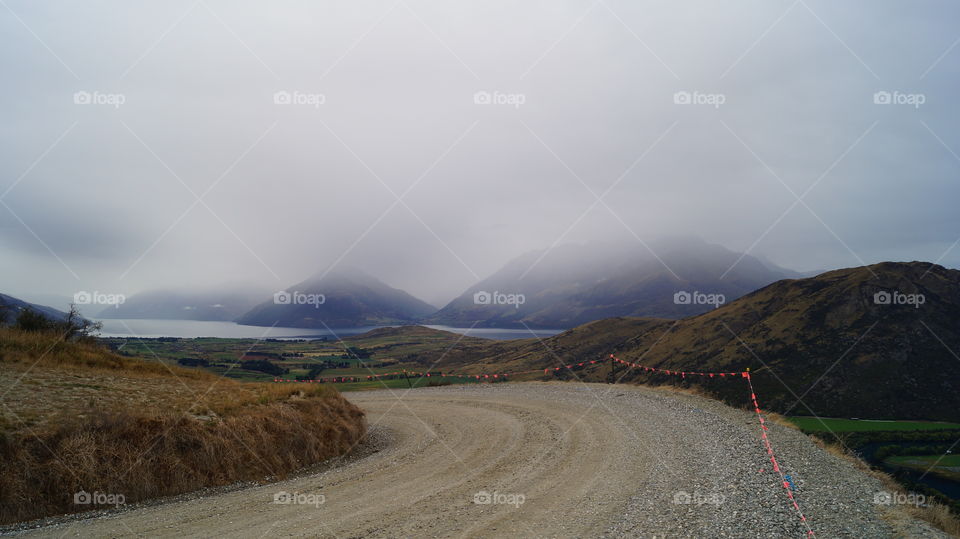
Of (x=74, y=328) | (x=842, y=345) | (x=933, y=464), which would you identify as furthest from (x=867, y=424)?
(x=74, y=328)

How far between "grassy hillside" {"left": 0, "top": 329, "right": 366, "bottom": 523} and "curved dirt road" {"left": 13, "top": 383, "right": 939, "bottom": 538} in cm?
96

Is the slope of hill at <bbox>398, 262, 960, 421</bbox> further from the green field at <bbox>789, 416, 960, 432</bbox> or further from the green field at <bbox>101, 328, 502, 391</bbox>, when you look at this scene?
the green field at <bbox>101, 328, 502, 391</bbox>

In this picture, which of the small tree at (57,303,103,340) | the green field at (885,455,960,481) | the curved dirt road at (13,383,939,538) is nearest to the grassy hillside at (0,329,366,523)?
the curved dirt road at (13,383,939,538)

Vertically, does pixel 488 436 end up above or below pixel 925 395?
above

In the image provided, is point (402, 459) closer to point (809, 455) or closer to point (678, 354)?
point (809, 455)

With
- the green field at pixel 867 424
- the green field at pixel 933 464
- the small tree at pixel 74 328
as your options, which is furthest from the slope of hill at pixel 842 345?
the small tree at pixel 74 328

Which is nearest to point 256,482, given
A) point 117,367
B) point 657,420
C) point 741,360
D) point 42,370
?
point 42,370

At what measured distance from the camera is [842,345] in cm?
2789

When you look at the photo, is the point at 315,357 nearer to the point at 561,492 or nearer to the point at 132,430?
the point at 132,430

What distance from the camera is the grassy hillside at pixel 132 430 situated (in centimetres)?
948

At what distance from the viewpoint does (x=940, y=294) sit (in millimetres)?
29656

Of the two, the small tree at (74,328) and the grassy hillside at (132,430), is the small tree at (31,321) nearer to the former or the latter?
the small tree at (74,328)

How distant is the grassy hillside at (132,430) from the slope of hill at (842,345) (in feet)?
60.0

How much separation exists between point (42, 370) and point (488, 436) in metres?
15.7
